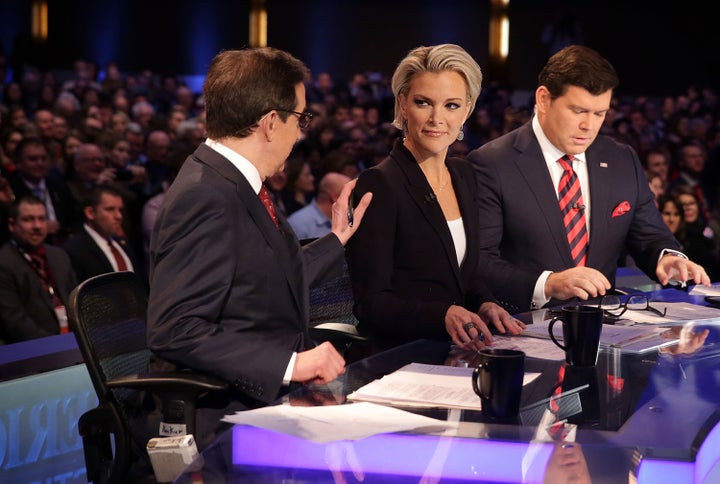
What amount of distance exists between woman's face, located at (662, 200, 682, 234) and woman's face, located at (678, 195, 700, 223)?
11 cm

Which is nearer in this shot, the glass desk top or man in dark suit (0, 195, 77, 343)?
the glass desk top

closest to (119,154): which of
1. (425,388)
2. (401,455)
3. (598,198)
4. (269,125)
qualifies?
(598,198)

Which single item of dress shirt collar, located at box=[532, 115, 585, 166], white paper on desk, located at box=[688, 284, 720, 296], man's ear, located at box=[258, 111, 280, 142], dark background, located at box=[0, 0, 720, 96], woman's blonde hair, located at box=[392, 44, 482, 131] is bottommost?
white paper on desk, located at box=[688, 284, 720, 296]

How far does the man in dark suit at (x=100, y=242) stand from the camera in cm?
519

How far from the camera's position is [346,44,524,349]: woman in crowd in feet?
8.00

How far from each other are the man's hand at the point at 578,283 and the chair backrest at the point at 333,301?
1.99 ft

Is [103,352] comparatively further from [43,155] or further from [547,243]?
[43,155]

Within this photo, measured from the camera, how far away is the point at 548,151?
2.96m

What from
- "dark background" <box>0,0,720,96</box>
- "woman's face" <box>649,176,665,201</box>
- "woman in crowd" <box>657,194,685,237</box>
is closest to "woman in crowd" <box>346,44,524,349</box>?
"woman in crowd" <box>657,194,685,237</box>

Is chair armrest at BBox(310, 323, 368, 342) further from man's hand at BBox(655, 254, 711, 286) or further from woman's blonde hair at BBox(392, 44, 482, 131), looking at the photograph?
man's hand at BBox(655, 254, 711, 286)

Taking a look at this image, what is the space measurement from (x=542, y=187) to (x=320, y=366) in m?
1.32

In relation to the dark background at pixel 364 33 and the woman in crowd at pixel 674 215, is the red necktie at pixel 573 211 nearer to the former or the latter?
the woman in crowd at pixel 674 215

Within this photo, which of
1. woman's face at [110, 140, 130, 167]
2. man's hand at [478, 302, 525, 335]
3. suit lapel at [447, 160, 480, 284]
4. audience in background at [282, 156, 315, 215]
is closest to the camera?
man's hand at [478, 302, 525, 335]

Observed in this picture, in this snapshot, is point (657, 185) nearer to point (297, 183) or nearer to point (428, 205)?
point (297, 183)
